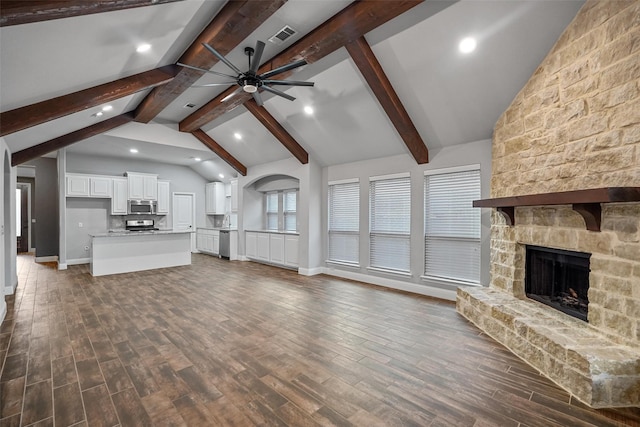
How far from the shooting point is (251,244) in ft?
27.5

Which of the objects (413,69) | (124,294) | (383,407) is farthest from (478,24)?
(124,294)

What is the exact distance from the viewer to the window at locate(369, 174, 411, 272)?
210 inches

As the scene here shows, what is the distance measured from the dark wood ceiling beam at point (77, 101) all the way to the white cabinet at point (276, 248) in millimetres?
4337

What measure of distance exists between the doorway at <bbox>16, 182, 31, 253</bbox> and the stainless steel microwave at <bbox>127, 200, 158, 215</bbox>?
448 cm

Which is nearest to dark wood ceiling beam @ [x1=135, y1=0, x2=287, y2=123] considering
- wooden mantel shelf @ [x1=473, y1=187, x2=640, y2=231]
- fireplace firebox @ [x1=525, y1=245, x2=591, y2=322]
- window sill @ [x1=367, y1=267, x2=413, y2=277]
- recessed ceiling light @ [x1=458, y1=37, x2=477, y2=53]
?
recessed ceiling light @ [x1=458, y1=37, x2=477, y2=53]

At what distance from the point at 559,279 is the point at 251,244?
6.93 metres

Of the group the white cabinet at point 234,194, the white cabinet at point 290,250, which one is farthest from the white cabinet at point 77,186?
the white cabinet at point 290,250

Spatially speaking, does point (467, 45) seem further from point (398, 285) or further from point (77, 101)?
point (77, 101)

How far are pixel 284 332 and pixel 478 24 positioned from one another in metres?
4.02

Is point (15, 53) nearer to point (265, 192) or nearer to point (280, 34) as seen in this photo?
point (280, 34)

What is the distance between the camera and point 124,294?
4.98 meters

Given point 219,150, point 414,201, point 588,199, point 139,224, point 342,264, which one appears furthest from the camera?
point 139,224

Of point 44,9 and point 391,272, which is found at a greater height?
point 44,9

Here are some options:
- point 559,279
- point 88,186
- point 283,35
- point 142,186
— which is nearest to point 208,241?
point 142,186
